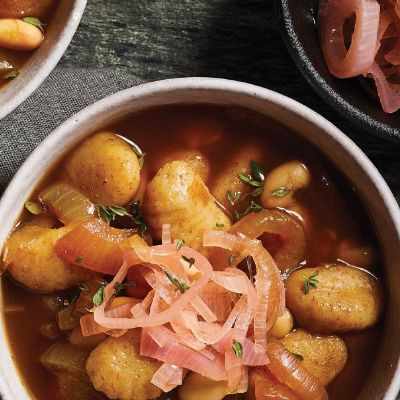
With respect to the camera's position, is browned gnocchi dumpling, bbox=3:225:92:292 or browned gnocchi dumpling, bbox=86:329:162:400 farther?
browned gnocchi dumpling, bbox=3:225:92:292

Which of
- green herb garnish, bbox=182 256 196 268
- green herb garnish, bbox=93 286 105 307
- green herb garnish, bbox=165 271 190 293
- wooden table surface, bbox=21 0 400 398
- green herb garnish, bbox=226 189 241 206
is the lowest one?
green herb garnish, bbox=93 286 105 307

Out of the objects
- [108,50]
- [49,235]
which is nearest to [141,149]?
[49,235]

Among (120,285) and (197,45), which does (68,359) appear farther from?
(197,45)

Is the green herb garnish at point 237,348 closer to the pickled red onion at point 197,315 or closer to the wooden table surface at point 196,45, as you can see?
the pickled red onion at point 197,315

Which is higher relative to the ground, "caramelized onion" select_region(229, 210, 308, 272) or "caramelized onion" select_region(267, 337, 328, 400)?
"caramelized onion" select_region(229, 210, 308, 272)

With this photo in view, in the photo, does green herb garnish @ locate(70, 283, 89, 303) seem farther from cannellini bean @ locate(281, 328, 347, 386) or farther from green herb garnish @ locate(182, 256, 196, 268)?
cannellini bean @ locate(281, 328, 347, 386)

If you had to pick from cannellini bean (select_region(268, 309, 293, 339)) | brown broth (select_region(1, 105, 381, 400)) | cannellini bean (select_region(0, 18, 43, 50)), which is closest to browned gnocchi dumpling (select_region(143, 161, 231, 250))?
brown broth (select_region(1, 105, 381, 400))

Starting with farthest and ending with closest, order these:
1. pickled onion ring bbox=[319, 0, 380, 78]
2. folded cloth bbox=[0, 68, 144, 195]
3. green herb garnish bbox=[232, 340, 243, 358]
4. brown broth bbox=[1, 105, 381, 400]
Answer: folded cloth bbox=[0, 68, 144, 195]
pickled onion ring bbox=[319, 0, 380, 78]
brown broth bbox=[1, 105, 381, 400]
green herb garnish bbox=[232, 340, 243, 358]

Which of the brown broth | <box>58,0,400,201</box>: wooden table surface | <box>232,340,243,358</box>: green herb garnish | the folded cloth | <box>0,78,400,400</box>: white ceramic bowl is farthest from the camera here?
<box>58,0,400,201</box>: wooden table surface
